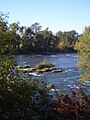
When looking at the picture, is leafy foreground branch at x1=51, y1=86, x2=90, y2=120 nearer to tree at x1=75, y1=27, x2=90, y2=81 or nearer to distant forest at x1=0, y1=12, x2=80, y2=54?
tree at x1=75, y1=27, x2=90, y2=81

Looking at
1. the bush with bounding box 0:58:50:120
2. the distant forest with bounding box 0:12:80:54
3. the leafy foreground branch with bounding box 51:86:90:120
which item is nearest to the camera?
the leafy foreground branch with bounding box 51:86:90:120

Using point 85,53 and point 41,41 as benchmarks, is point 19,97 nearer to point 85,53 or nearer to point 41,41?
point 85,53

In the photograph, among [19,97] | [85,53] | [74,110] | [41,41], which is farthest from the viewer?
[41,41]

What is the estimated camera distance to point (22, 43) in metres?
148

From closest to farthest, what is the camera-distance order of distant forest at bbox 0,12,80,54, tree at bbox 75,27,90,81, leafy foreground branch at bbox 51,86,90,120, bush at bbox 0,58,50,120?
leafy foreground branch at bbox 51,86,90,120 → bush at bbox 0,58,50,120 → tree at bbox 75,27,90,81 → distant forest at bbox 0,12,80,54

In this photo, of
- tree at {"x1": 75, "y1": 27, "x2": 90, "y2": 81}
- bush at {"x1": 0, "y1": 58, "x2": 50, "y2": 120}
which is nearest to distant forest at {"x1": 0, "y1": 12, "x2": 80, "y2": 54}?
tree at {"x1": 75, "y1": 27, "x2": 90, "y2": 81}

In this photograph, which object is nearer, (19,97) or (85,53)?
(19,97)

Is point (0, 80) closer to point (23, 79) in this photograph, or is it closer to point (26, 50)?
point (23, 79)

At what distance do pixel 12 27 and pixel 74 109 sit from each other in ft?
19.4

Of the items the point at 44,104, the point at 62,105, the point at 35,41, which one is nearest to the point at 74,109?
the point at 62,105

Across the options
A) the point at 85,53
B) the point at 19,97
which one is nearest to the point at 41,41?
the point at 85,53

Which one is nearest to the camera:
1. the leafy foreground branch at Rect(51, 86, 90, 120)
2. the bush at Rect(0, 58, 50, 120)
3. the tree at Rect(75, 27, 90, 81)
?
the leafy foreground branch at Rect(51, 86, 90, 120)

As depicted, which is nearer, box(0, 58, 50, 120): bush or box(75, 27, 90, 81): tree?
box(0, 58, 50, 120): bush

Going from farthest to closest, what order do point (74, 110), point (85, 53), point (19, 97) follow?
point (85, 53) < point (19, 97) < point (74, 110)
